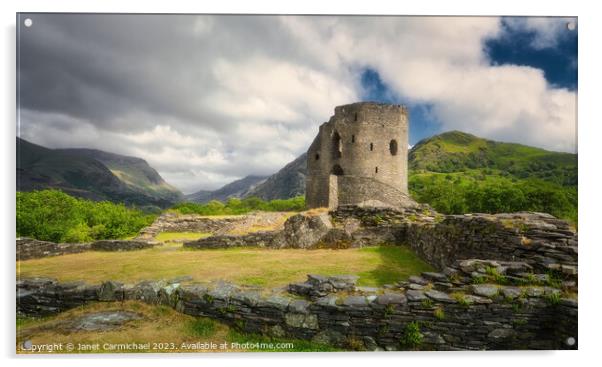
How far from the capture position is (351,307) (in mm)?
4629

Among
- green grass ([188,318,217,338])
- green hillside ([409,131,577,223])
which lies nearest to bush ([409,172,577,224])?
green hillside ([409,131,577,223])

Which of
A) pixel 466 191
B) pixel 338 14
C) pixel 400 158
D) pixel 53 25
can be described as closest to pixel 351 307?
pixel 338 14

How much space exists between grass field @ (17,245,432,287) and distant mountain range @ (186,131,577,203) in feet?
12.7

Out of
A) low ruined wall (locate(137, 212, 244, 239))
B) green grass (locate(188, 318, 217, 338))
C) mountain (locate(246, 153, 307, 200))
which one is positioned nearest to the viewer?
green grass (locate(188, 318, 217, 338))

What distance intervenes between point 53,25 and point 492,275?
362 inches

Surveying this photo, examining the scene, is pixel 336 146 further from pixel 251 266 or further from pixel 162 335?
pixel 162 335

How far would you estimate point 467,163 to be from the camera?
5269 cm

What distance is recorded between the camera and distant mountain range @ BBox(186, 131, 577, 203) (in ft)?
25.2

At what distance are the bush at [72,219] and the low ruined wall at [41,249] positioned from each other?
0.50 meters

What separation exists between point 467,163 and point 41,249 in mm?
55936

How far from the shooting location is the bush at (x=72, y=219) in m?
11.6

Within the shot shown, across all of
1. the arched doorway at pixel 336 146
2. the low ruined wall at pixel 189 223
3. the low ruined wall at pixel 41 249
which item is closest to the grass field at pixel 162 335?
the low ruined wall at pixel 41 249

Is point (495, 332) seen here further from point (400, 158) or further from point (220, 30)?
point (400, 158)

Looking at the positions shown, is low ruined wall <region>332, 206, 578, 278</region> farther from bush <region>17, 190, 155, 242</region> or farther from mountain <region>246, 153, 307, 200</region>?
mountain <region>246, 153, 307, 200</region>
